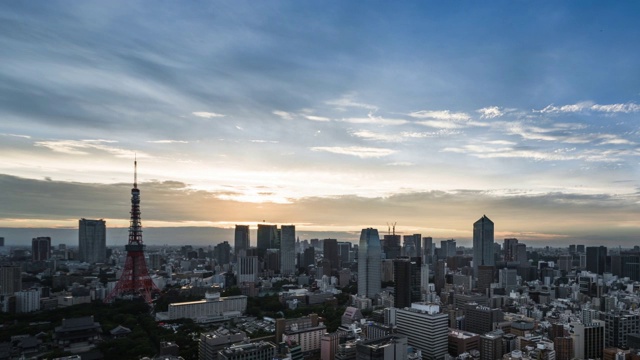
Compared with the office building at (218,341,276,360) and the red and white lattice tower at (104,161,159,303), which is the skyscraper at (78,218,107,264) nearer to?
the red and white lattice tower at (104,161,159,303)

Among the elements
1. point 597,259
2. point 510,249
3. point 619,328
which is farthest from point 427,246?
point 619,328

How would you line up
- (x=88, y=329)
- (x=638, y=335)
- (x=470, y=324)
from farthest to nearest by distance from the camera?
(x=470, y=324) < (x=88, y=329) < (x=638, y=335)

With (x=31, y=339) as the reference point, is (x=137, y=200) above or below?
above

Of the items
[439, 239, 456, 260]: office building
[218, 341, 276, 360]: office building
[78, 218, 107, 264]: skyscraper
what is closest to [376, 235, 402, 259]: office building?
[439, 239, 456, 260]: office building

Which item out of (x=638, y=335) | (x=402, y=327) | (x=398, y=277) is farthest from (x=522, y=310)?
(x=402, y=327)

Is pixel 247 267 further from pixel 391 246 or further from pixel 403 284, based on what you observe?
pixel 391 246

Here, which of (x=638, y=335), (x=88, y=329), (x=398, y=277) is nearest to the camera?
(x=638, y=335)

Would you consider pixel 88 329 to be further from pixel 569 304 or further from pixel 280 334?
pixel 569 304
